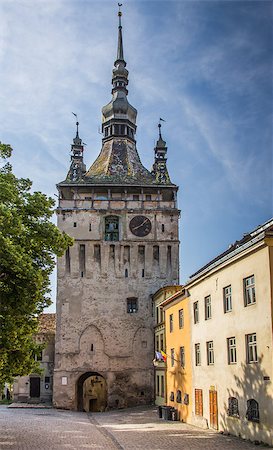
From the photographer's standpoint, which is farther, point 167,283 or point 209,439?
point 167,283

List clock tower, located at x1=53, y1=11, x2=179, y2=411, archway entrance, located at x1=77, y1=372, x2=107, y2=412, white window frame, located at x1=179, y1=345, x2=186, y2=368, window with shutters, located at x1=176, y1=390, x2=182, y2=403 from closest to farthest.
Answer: white window frame, located at x1=179, y1=345, x2=186, y2=368 → window with shutters, located at x1=176, y1=390, x2=182, y2=403 → clock tower, located at x1=53, y1=11, x2=179, y2=411 → archway entrance, located at x1=77, y1=372, x2=107, y2=412

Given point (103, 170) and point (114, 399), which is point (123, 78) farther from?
point (114, 399)

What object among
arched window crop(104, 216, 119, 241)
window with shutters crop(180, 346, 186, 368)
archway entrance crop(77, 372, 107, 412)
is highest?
arched window crop(104, 216, 119, 241)

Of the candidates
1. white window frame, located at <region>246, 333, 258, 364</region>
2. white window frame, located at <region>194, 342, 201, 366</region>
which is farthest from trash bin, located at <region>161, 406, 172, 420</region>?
white window frame, located at <region>246, 333, 258, 364</region>

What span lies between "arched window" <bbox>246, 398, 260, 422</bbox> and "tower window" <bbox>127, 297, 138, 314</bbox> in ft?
88.4

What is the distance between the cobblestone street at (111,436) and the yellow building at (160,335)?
7.88 m

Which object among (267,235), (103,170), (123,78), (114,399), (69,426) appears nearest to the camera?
(267,235)

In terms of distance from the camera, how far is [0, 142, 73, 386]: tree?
1944cm

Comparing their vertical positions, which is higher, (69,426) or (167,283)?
(167,283)

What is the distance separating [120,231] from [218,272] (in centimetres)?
2419

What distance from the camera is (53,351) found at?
161ft

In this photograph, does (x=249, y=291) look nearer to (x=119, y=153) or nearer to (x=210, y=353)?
(x=210, y=353)

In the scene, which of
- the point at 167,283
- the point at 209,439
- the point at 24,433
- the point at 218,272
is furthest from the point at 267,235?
the point at 167,283

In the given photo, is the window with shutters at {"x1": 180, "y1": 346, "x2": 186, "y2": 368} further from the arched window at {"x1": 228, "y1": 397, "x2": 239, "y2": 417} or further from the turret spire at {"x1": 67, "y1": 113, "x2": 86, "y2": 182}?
the turret spire at {"x1": 67, "y1": 113, "x2": 86, "y2": 182}
